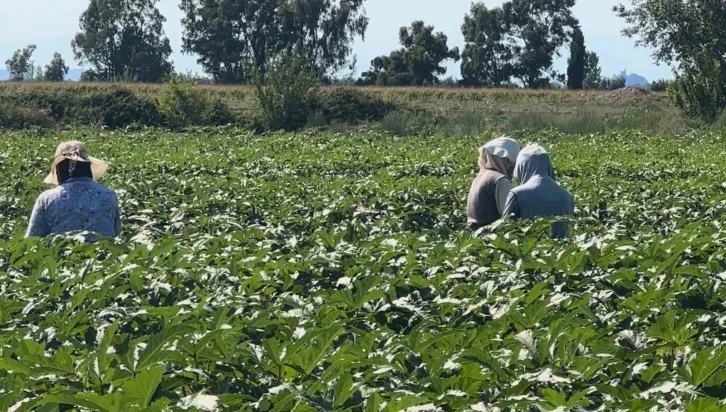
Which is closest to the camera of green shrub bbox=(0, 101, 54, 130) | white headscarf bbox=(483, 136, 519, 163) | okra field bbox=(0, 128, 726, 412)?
okra field bbox=(0, 128, 726, 412)

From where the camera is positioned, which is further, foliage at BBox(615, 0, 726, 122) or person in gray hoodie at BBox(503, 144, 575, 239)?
foliage at BBox(615, 0, 726, 122)

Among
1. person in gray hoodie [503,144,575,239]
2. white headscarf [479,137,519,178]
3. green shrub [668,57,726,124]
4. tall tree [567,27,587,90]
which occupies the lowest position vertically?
person in gray hoodie [503,144,575,239]

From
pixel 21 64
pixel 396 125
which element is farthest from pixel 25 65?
pixel 396 125

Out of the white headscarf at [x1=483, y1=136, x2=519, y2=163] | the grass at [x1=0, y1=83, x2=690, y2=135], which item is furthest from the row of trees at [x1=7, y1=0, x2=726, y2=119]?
the white headscarf at [x1=483, y1=136, x2=519, y2=163]

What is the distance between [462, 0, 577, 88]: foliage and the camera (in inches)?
3895

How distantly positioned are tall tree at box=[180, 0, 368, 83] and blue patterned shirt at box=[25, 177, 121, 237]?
84041mm

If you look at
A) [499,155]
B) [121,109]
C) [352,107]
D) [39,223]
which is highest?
[352,107]

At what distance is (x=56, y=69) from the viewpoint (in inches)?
4407

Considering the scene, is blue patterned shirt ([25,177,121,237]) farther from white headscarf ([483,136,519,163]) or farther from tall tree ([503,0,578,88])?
tall tree ([503,0,578,88])

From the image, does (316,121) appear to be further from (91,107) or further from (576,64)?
(576,64)

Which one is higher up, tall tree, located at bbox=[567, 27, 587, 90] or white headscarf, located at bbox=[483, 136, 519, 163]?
tall tree, located at bbox=[567, 27, 587, 90]

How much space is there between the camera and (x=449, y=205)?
10.9 meters

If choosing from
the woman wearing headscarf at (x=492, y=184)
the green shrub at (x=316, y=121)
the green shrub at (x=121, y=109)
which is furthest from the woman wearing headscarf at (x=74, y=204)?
the green shrub at (x=121, y=109)

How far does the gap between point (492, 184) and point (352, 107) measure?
1398 inches
